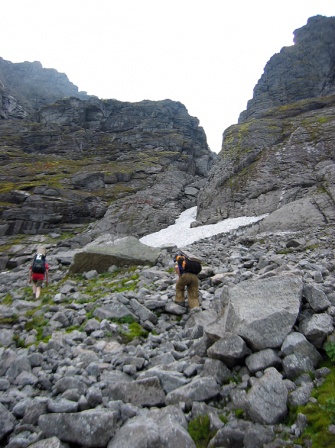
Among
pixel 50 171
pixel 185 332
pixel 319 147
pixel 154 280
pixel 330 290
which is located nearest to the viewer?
pixel 330 290

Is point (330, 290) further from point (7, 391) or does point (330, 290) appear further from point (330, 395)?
point (7, 391)

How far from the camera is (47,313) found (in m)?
11.5

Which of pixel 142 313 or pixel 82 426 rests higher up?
pixel 82 426

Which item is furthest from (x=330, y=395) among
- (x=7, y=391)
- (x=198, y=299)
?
(x=198, y=299)

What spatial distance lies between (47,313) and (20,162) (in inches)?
3662

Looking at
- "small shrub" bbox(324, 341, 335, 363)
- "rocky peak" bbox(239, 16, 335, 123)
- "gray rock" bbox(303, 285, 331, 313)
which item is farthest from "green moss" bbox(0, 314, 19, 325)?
"rocky peak" bbox(239, 16, 335, 123)

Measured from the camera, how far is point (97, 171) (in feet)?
242

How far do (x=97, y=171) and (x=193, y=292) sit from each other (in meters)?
66.4

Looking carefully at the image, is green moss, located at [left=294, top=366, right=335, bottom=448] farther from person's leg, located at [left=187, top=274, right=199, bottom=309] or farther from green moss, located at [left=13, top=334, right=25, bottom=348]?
green moss, located at [left=13, top=334, right=25, bottom=348]

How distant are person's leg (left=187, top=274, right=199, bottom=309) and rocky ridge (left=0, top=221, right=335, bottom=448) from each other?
13.4 inches

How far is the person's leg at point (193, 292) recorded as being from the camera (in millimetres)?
11334

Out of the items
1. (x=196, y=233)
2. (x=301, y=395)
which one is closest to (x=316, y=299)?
(x=301, y=395)

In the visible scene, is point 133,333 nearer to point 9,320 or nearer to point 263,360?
point 263,360

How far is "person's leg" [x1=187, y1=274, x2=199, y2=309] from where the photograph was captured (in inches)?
446
